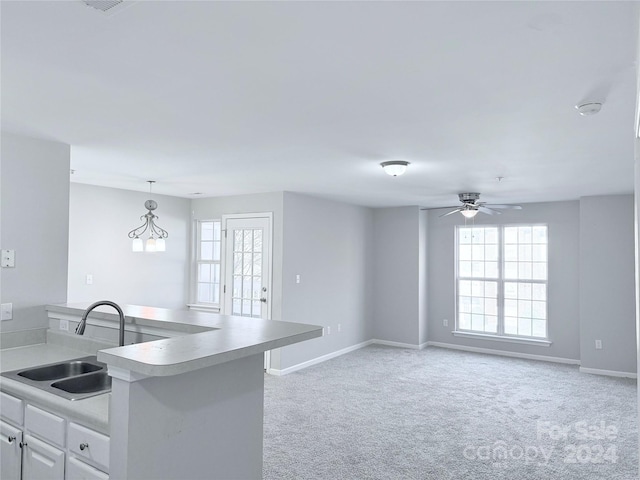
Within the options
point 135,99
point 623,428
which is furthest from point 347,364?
point 135,99

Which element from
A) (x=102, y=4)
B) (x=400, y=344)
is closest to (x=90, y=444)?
(x=102, y=4)

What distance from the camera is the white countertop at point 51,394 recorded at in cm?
190

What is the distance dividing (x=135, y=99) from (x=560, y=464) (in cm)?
390

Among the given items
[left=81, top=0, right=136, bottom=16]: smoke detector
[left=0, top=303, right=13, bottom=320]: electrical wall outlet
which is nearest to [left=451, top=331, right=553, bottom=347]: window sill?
[left=0, top=303, right=13, bottom=320]: electrical wall outlet

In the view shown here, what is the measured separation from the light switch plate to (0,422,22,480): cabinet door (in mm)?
1220

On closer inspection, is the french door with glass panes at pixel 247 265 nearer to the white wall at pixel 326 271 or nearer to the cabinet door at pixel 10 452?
the white wall at pixel 326 271

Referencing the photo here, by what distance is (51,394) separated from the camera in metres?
2.12

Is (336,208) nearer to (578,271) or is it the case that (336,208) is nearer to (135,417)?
(578,271)

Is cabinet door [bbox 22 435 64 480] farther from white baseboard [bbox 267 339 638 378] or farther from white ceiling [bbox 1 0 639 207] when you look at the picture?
white baseboard [bbox 267 339 638 378]

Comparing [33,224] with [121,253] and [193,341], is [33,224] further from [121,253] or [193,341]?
[121,253]

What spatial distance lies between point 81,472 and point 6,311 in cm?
175

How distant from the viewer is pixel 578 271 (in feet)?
22.1

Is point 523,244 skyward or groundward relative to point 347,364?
skyward

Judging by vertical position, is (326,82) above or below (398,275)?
above
